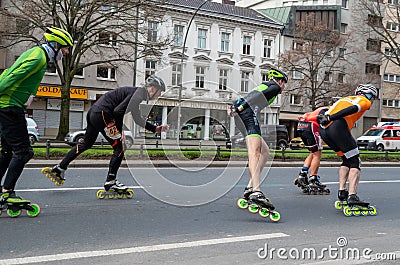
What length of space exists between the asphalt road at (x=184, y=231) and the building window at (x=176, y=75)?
1.51m

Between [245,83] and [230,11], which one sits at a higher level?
[230,11]

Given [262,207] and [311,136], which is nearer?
[262,207]

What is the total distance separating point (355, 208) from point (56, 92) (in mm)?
33844

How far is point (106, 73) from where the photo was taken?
4044 cm

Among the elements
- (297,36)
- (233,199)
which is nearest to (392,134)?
(297,36)

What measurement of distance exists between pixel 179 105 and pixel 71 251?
108 inches

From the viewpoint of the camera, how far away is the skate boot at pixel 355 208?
22.6ft

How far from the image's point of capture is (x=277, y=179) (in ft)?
38.4

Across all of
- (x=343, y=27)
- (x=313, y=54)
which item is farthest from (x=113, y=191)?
(x=343, y=27)

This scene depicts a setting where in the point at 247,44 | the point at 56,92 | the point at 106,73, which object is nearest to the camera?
the point at 56,92

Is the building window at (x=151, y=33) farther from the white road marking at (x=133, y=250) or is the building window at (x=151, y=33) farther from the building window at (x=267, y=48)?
the building window at (x=267, y=48)

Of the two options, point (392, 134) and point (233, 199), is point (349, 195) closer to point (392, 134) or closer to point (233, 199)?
point (233, 199)

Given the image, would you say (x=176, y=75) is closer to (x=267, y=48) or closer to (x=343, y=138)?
(x=343, y=138)

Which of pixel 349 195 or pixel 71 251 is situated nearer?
pixel 71 251
